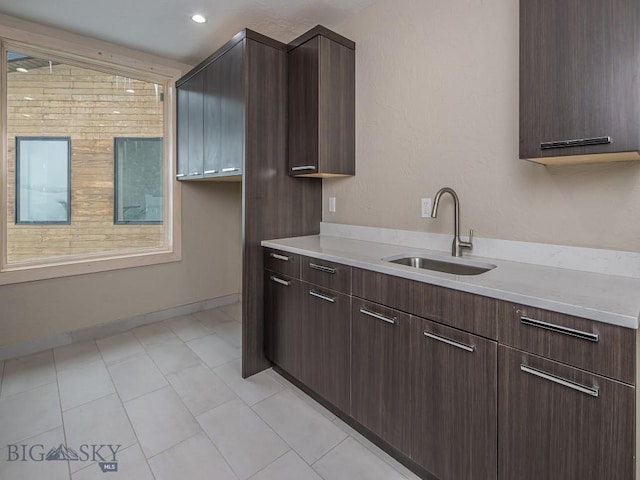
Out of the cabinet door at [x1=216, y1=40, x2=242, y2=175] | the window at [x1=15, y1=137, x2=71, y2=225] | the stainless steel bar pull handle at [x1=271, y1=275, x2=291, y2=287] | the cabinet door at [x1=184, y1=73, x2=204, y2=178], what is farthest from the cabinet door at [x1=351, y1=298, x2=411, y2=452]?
the window at [x1=15, y1=137, x2=71, y2=225]

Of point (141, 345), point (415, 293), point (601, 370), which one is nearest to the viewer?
point (601, 370)

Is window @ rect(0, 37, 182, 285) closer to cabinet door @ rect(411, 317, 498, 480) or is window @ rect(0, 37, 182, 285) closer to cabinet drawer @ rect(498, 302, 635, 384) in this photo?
cabinet door @ rect(411, 317, 498, 480)

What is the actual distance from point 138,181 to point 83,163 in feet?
1.52

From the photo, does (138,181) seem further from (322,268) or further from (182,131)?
(322,268)

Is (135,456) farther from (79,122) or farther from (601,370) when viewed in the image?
(79,122)

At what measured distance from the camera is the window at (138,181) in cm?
321

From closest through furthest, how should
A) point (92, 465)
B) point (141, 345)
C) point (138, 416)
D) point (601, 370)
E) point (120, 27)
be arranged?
1. point (601, 370)
2. point (92, 465)
3. point (138, 416)
4. point (120, 27)
5. point (141, 345)

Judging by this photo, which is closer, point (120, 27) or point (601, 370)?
point (601, 370)

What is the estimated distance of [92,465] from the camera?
157 centimetres

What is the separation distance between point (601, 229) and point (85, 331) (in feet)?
12.2

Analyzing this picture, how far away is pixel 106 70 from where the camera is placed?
3.04 meters

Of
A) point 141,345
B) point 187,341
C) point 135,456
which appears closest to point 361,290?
point 135,456

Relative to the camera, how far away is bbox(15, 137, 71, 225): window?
8.84 ft

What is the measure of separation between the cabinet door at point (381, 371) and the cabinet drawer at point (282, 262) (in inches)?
20.0
